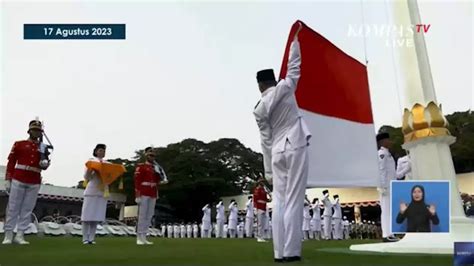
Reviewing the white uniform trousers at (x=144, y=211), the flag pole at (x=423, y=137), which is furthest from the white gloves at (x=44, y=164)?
the flag pole at (x=423, y=137)

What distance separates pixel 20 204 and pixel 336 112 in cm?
584

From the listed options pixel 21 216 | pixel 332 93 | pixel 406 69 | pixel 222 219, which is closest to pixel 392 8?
pixel 406 69

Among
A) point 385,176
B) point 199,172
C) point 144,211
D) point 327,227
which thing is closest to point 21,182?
point 144,211

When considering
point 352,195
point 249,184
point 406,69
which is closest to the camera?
point 406,69

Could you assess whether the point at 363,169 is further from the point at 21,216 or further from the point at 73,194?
the point at 73,194

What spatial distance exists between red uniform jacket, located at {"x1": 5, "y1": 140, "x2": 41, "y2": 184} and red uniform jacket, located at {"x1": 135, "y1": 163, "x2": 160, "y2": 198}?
231 centimetres

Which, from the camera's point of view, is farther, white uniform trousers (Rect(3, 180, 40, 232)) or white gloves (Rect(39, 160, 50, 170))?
white gloves (Rect(39, 160, 50, 170))

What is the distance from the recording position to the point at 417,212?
16.8 feet

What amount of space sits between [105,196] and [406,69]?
7.17 m

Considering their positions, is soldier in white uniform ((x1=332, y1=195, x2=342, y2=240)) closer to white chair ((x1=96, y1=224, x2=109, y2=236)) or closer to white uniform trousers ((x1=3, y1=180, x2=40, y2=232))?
white chair ((x1=96, y1=224, x2=109, y2=236))

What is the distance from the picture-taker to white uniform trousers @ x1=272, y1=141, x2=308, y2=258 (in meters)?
5.05

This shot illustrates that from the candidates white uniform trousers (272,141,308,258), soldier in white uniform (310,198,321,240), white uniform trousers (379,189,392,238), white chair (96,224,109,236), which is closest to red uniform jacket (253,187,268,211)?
soldier in white uniform (310,198,321,240)

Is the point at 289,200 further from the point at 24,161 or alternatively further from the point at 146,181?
the point at 146,181

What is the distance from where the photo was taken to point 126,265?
4703mm
